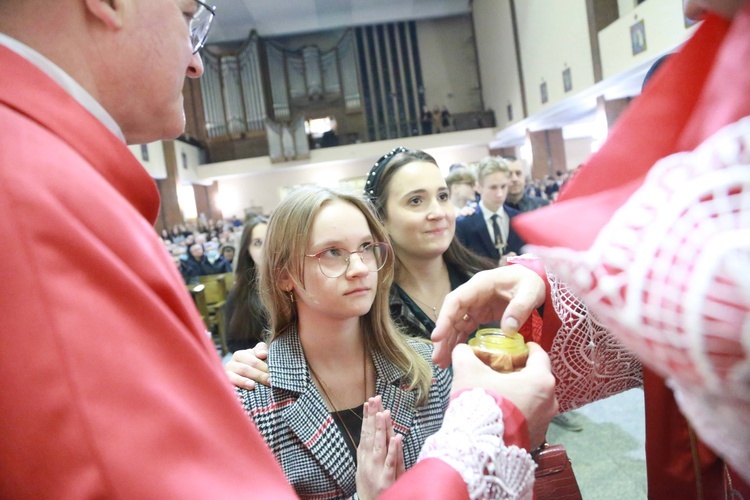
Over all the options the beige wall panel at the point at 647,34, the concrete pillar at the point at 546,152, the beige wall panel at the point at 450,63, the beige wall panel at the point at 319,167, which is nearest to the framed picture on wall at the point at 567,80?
the beige wall panel at the point at 647,34

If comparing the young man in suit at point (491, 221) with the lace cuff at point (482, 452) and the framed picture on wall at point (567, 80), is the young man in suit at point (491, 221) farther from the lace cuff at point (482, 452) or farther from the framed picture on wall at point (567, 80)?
the framed picture on wall at point (567, 80)

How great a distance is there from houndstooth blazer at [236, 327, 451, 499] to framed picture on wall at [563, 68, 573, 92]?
11530 mm

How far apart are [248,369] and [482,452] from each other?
979mm

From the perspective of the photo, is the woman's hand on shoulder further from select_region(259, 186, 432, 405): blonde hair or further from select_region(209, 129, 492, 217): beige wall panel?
select_region(209, 129, 492, 217): beige wall panel

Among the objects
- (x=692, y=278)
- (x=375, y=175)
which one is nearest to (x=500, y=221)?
(x=375, y=175)

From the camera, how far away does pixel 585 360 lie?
3.61 ft

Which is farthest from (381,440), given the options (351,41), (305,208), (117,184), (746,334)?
(351,41)

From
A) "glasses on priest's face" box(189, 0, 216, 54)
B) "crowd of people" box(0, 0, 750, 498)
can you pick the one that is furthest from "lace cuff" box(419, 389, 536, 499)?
"glasses on priest's face" box(189, 0, 216, 54)

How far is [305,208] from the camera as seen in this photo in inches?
68.5

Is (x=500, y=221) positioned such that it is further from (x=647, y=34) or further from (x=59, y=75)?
(x=647, y=34)

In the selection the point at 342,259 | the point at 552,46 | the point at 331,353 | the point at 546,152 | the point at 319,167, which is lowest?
the point at 331,353

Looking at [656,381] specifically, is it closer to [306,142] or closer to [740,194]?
[740,194]

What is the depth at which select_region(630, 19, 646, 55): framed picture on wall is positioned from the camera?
29.5 ft

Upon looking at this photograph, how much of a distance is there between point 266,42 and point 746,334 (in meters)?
21.0
